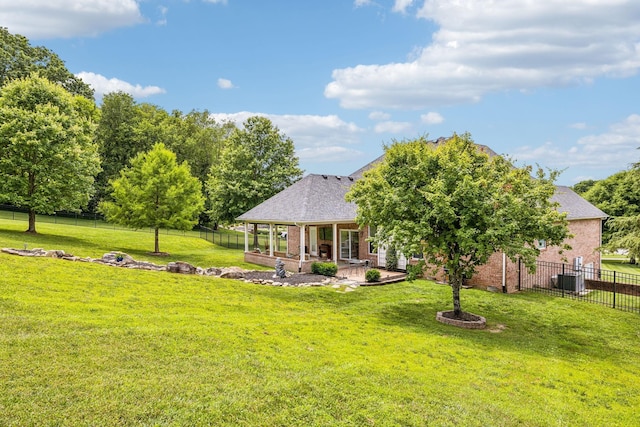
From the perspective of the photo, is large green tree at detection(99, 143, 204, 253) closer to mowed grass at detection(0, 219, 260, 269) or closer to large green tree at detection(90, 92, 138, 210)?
mowed grass at detection(0, 219, 260, 269)

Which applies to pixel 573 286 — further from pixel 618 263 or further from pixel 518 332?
pixel 618 263

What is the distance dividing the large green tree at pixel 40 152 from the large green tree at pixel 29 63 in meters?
18.6

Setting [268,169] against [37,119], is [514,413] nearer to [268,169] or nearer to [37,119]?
[37,119]

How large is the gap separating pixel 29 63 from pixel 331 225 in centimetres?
4090

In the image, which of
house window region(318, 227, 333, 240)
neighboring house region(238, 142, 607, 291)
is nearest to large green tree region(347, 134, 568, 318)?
neighboring house region(238, 142, 607, 291)

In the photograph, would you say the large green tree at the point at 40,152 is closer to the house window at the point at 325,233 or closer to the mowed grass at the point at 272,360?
the mowed grass at the point at 272,360

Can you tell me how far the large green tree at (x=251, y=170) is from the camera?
36344 millimetres

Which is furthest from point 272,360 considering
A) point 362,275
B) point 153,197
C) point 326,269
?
point 153,197

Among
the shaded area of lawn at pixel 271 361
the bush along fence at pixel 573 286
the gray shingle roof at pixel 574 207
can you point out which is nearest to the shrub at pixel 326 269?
the shaded area of lawn at pixel 271 361

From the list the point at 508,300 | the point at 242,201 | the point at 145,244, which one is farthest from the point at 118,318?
the point at 242,201

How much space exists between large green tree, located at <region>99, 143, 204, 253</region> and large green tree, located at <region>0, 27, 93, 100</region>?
82.5 feet

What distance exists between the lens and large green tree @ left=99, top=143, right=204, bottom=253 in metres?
25.1

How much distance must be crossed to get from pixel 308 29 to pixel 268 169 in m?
18.3

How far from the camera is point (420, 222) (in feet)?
42.6
